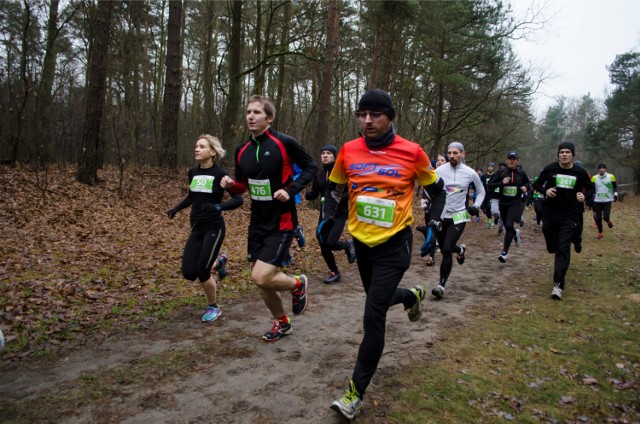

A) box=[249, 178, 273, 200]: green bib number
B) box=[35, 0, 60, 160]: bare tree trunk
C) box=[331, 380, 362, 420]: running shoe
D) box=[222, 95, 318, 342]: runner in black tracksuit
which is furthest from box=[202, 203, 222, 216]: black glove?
box=[35, 0, 60, 160]: bare tree trunk

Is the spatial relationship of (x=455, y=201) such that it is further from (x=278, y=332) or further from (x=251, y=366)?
(x=251, y=366)

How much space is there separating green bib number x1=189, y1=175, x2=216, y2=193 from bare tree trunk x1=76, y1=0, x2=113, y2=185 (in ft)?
29.8

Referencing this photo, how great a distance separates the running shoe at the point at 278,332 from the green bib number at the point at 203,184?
6.16 ft

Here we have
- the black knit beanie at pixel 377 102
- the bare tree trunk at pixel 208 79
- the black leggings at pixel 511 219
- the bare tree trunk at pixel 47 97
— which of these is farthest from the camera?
the bare tree trunk at pixel 208 79

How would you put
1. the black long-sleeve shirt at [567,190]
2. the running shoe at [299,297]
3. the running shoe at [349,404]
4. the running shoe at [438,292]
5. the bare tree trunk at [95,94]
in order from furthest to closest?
the bare tree trunk at [95,94], the black long-sleeve shirt at [567,190], the running shoe at [438,292], the running shoe at [299,297], the running shoe at [349,404]

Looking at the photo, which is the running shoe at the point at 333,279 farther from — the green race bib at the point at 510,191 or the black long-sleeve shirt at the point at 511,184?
the green race bib at the point at 510,191

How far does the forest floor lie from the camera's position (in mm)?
3295

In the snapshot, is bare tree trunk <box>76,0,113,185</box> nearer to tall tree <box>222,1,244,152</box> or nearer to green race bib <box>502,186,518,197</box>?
tall tree <box>222,1,244,152</box>

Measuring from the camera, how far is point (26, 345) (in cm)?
437

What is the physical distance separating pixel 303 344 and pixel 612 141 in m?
47.6

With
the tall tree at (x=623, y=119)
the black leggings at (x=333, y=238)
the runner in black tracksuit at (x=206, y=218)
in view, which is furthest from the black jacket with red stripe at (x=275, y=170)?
the tall tree at (x=623, y=119)

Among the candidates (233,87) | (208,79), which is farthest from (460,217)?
(208,79)

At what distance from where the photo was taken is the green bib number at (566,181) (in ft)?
23.2

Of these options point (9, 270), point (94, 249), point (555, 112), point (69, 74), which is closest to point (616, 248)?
point (94, 249)
